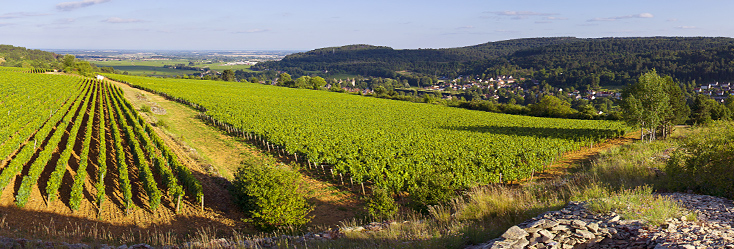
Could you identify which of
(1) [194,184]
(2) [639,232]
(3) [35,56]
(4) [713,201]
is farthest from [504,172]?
(3) [35,56]

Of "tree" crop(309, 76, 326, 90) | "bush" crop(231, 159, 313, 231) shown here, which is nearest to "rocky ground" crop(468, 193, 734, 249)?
"bush" crop(231, 159, 313, 231)

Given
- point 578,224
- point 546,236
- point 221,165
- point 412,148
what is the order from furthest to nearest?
1. point 412,148
2. point 221,165
3. point 578,224
4. point 546,236

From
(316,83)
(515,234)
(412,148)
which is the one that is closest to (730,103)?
(412,148)

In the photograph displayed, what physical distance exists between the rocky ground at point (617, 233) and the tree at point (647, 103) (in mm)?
29658

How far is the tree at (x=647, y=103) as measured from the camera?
31484 millimetres

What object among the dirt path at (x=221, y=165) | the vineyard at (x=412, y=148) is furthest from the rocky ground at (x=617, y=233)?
the dirt path at (x=221, y=165)

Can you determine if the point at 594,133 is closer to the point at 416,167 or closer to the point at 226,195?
the point at 416,167

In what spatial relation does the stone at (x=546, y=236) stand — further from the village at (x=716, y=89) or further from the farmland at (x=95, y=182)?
the village at (x=716, y=89)

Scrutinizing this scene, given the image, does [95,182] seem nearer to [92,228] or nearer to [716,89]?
[92,228]

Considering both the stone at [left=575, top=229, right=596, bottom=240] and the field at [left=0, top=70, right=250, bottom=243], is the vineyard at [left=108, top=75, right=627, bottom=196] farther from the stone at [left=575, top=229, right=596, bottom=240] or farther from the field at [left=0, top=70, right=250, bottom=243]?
the stone at [left=575, top=229, right=596, bottom=240]

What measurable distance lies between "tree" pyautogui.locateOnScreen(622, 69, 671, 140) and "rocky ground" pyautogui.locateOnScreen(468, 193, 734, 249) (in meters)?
29.7

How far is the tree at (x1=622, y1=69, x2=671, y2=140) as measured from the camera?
31.5m

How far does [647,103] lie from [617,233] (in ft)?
109

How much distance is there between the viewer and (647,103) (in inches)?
1273
